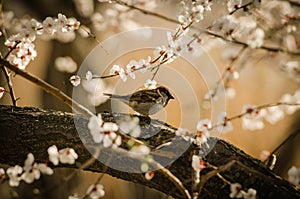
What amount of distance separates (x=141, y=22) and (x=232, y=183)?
341 cm

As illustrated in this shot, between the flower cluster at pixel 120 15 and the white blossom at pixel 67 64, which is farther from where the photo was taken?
the white blossom at pixel 67 64

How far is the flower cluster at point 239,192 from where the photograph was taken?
1.62 meters

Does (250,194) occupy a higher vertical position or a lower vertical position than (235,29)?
lower

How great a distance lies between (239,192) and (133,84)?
Result: 6.88 ft

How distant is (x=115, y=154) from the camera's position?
184 centimetres

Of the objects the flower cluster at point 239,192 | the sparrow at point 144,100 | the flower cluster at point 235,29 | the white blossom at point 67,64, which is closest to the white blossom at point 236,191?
the flower cluster at point 239,192

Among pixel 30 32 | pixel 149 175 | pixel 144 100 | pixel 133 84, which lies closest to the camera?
pixel 149 175

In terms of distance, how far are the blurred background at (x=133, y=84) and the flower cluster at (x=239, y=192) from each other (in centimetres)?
190

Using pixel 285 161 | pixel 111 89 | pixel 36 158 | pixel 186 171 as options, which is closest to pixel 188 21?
pixel 186 171

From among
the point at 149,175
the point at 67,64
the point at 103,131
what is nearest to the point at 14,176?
the point at 103,131

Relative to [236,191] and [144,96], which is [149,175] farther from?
[144,96]

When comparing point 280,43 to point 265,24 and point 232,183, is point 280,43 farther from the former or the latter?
point 232,183

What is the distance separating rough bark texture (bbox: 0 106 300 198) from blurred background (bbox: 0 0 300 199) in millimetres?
1463

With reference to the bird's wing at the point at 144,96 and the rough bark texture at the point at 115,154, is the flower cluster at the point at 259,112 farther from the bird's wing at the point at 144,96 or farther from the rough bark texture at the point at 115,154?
the bird's wing at the point at 144,96
